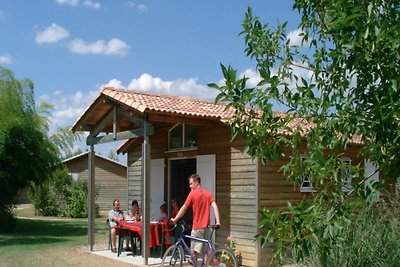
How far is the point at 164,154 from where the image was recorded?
14.0m

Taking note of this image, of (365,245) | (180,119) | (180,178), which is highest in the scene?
(180,119)

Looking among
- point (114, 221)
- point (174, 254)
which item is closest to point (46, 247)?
point (114, 221)

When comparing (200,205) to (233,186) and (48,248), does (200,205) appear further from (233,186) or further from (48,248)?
(48,248)

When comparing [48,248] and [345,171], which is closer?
[345,171]

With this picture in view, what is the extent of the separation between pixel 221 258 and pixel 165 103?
3817mm

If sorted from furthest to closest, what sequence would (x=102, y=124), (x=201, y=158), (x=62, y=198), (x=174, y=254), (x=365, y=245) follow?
(x=62, y=198) < (x=102, y=124) < (x=201, y=158) < (x=174, y=254) < (x=365, y=245)

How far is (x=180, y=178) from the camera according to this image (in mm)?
14500

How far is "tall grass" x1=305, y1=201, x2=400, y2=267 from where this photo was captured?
5.06 metres

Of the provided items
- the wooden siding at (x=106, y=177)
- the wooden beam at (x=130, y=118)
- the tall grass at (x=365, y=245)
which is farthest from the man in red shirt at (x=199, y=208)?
the wooden siding at (x=106, y=177)

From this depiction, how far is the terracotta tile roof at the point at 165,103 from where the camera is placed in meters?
10.8

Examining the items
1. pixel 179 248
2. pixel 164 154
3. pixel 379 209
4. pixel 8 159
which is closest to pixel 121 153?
pixel 164 154

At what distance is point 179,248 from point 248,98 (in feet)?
21.5

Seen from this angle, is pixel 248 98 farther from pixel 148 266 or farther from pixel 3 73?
pixel 3 73

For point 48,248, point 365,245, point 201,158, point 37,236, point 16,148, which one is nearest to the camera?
point 365,245
